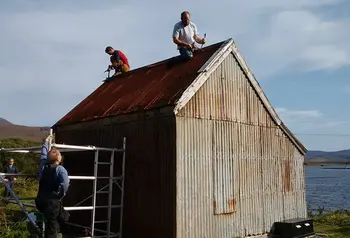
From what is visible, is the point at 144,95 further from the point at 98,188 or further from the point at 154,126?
the point at 98,188

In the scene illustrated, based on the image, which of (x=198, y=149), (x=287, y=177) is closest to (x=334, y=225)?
(x=287, y=177)

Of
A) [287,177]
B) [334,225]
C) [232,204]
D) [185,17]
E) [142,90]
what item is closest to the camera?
[232,204]

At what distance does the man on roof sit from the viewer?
18.2 meters

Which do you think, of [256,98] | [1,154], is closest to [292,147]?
[256,98]

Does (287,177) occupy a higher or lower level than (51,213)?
higher

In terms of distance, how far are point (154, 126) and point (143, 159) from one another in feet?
3.27

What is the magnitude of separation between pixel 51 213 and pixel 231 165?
223 inches

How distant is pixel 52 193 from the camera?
9164 millimetres

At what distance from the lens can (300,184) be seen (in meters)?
15.5

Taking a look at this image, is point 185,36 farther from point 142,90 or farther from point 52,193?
point 52,193

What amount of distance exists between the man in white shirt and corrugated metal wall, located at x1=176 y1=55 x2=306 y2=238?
4.98ft

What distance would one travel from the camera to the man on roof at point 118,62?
59.8 ft

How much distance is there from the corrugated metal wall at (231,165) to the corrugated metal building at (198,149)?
1.1 inches

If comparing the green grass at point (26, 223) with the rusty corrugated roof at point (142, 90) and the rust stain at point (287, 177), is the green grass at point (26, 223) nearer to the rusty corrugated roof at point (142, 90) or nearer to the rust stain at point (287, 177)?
the rust stain at point (287, 177)
